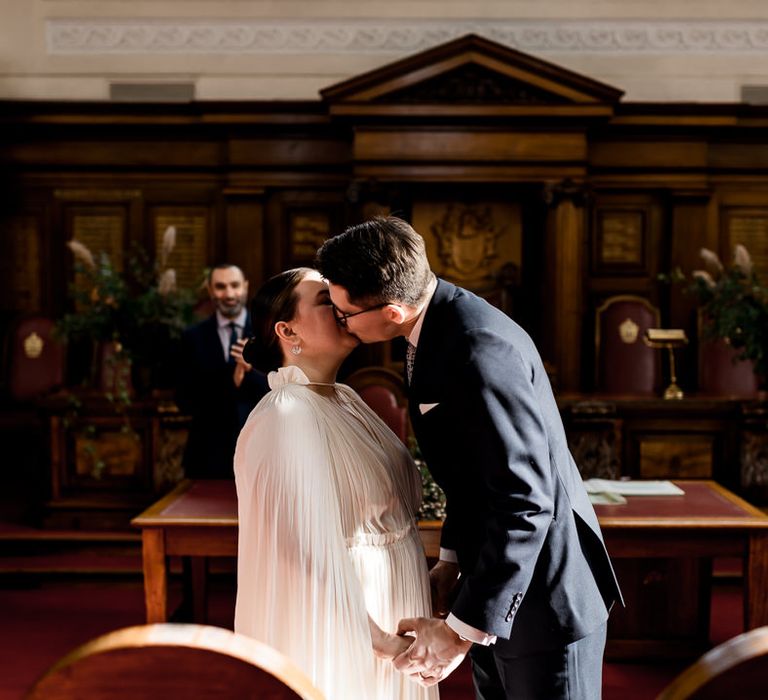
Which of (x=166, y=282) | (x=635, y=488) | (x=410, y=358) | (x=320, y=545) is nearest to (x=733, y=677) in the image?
(x=320, y=545)

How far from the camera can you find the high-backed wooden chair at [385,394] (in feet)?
12.7

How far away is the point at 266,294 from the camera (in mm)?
1810

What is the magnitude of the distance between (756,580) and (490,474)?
1.78m

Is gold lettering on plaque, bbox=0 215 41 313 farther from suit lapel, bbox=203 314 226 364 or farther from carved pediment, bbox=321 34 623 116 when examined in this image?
suit lapel, bbox=203 314 226 364

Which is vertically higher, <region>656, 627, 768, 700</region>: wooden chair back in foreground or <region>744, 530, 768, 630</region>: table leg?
<region>656, 627, 768, 700</region>: wooden chair back in foreground

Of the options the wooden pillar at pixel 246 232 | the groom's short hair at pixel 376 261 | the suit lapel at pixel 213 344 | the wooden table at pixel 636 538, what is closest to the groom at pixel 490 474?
the groom's short hair at pixel 376 261

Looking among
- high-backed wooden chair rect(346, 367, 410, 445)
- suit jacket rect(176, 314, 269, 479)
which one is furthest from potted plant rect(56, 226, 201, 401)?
high-backed wooden chair rect(346, 367, 410, 445)

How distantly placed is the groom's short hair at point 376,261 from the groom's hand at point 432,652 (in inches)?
25.3

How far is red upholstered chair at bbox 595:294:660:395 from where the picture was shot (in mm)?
6375

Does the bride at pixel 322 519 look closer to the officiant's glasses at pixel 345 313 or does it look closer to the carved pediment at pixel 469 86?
the officiant's glasses at pixel 345 313

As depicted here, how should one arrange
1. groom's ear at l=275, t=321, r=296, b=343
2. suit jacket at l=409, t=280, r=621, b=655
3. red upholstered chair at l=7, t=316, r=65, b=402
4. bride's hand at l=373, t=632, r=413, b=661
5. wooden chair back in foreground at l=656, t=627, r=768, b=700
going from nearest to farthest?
wooden chair back in foreground at l=656, t=627, r=768, b=700
suit jacket at l=409, t=280, r=621, b=655
bride's hand at l=373, t=632, r=413, b=661
groom's ear at l=275, t=321, r=296, b=343
red upholstered chair at l=7, t=316, r=65, b=402

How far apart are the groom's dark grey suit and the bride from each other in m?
0.14

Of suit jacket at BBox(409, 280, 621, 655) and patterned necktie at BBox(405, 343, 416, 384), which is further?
patterned necktie at BBox(405, 343, 416, 384)

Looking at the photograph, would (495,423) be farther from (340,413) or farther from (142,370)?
(142,370)
